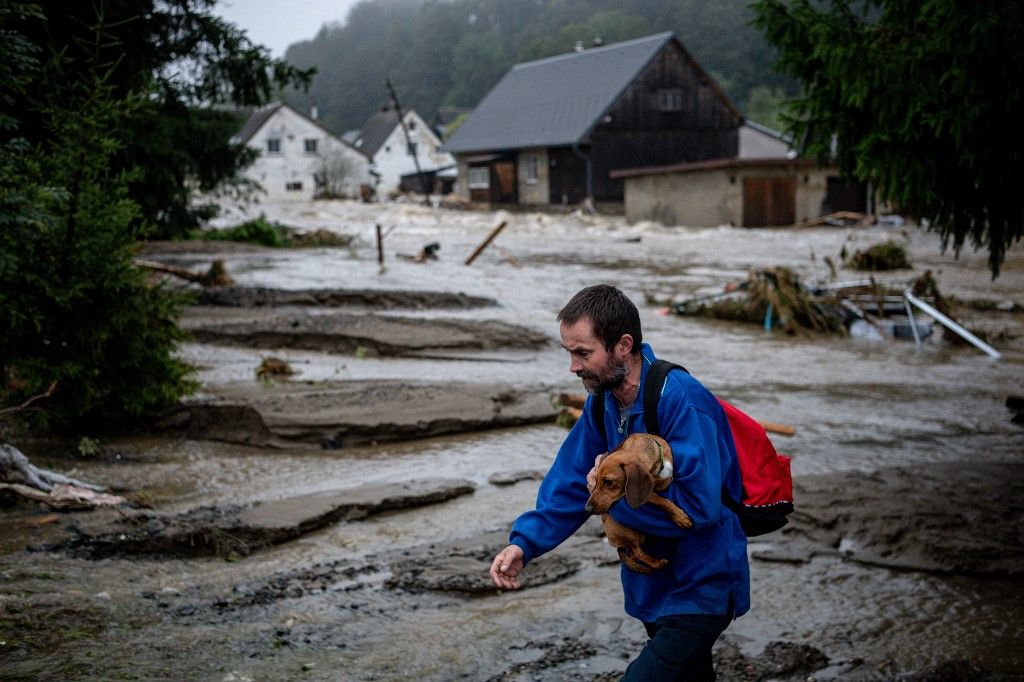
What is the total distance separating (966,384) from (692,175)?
3178cm

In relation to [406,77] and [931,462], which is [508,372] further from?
[406,77]

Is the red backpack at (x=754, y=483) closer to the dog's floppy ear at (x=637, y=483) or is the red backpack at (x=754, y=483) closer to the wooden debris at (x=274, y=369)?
the dog's floppy ear at (x=637, y=483)

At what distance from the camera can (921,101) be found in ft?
22.1

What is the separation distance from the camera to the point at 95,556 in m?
5.62

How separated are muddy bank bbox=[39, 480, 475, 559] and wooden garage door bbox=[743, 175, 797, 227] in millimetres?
36400

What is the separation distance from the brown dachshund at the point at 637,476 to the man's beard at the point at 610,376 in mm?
192

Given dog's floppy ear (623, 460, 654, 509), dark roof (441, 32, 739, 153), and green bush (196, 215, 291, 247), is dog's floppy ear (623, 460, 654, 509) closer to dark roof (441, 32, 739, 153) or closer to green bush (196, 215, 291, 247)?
green bush (196, 215, 291, 247)

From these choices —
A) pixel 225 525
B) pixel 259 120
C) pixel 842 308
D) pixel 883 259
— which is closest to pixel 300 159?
pixel 259 120

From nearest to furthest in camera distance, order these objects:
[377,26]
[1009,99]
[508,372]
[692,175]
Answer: [1009,99] → [508,372] → [692,175] → [377,26]

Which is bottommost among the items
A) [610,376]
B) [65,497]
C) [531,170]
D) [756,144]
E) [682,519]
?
[65,497]

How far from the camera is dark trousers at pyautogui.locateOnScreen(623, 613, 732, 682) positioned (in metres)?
3.03

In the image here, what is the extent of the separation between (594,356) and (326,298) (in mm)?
14630

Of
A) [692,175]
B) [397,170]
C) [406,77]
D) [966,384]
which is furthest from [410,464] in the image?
[406,77]

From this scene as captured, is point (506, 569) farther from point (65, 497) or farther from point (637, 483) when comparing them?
point (65, 497)
